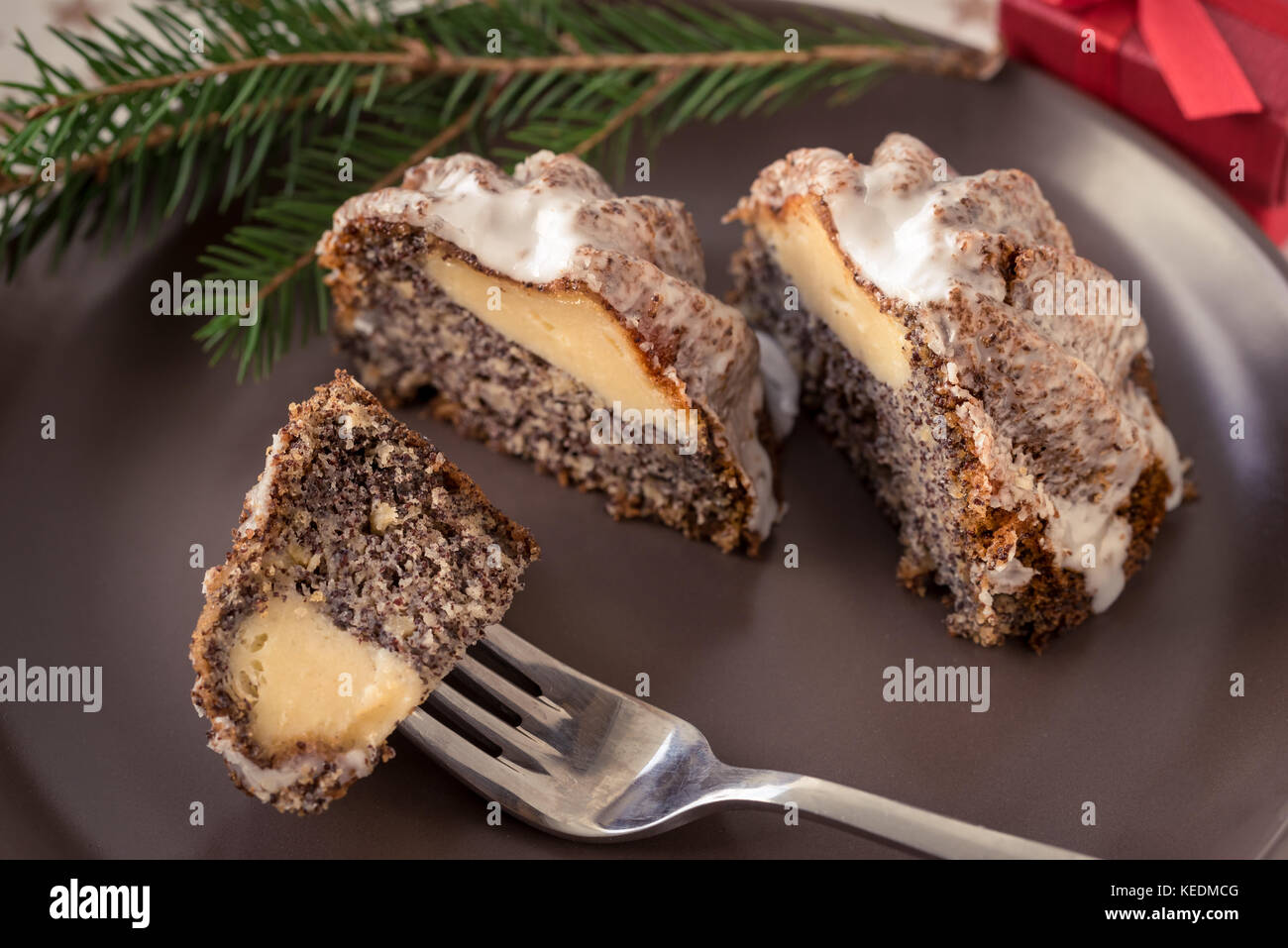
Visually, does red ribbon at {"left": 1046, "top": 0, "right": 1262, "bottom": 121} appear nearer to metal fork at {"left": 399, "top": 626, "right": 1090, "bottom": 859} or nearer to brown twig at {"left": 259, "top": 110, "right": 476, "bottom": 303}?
brown twig at {"left": 259, "top": 110, "right": 476, "bottom": 303}

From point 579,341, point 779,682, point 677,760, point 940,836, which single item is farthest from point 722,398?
point 940,836

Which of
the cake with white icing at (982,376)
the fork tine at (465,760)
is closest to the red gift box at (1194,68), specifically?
the cake with white icing at (982,376)

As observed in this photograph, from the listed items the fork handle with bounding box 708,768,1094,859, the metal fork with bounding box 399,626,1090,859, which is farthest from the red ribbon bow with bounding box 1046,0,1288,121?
the metal fork with bounding box 399,626,1090,859

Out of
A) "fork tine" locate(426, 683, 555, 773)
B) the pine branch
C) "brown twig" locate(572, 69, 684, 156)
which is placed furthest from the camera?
"brown twig" locate(572, 69, 684, 156)

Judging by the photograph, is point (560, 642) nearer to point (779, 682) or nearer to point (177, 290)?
point (779, 682)
